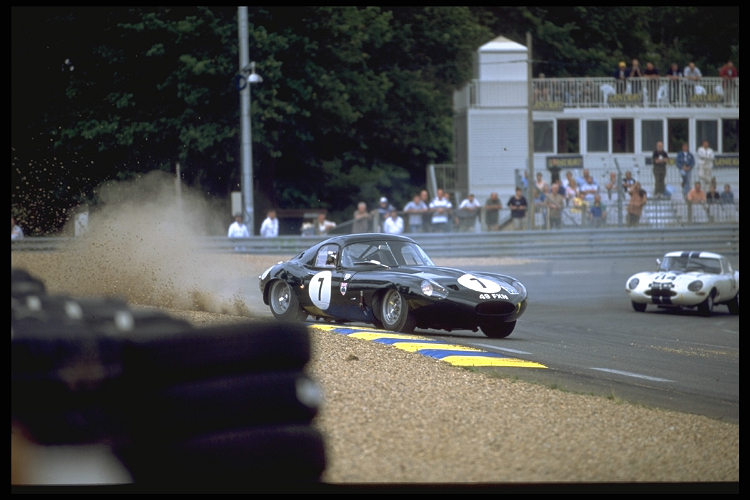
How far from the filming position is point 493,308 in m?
9.06

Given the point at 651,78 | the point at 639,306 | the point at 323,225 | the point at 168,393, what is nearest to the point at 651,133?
the point at 651,78

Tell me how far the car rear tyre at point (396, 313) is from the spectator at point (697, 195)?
11937 mm

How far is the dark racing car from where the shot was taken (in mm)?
8328

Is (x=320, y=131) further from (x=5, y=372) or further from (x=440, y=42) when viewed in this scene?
(x=5, y=372)

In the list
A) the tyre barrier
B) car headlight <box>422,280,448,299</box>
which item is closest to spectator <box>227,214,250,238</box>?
car headlight <box>422,280,448,299</box>

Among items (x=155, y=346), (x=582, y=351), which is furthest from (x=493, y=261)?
(x=155, y=346)

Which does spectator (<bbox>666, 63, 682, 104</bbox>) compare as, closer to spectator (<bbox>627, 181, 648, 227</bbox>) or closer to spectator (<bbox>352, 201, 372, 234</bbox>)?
spectator (<bbox>627, 181, 648, 227</bbox>)

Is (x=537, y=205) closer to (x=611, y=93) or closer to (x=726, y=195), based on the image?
(x=726, y=195)

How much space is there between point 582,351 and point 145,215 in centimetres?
478

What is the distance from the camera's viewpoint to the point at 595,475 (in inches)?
240

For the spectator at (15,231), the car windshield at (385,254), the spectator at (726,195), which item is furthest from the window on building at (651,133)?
the spectator at (15,231)

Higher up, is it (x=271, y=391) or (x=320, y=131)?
(x=320, y=131)

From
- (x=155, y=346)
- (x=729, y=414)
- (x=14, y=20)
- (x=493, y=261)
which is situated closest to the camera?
(x=155, y=346)

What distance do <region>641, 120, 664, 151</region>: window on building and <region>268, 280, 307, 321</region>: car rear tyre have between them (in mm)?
15840
